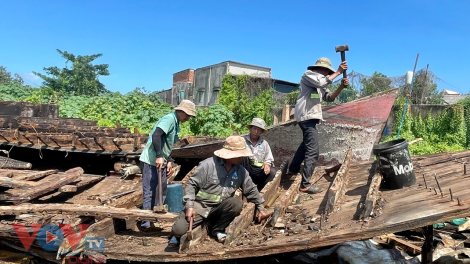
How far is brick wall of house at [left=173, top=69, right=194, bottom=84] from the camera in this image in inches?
1125

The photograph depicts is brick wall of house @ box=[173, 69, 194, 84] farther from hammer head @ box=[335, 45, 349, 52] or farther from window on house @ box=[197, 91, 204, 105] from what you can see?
hammer head @ box=[335, 45, 349, 52]

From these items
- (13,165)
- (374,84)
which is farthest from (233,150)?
(374,84)

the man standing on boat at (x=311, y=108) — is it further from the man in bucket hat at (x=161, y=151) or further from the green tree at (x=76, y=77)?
the green tree at (x=76, y=77)

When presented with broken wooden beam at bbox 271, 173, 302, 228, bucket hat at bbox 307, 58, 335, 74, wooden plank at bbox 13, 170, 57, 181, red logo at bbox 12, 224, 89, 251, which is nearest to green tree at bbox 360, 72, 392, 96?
bucket hat at bbox 307, 58, 335, 74

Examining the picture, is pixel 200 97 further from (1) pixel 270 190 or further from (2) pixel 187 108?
(1) pixel 270 190

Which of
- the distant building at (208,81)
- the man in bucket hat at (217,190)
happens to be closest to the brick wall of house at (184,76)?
the distant building at (208,81)

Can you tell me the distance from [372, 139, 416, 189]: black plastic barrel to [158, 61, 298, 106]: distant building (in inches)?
739

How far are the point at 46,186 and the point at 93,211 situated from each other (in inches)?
63.4

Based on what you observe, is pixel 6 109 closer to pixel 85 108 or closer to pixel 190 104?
pixel 85 108

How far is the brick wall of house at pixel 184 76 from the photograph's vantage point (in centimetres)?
2858

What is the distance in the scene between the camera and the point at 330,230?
2912 millimetres

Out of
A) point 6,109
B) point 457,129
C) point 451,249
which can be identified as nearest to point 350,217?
point 451,249

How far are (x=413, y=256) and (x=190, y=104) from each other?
341 centimetres

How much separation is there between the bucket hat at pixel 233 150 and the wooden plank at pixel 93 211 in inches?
33.7
